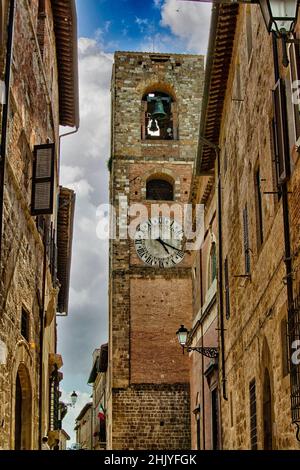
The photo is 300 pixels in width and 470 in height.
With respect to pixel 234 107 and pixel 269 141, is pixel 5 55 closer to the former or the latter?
pixel 269 141

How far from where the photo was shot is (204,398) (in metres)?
22.3

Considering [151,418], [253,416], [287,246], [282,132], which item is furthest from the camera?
[151,418]

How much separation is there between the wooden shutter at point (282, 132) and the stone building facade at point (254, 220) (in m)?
0.01

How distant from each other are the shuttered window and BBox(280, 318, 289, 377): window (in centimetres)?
250

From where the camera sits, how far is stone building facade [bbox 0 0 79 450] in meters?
12.6

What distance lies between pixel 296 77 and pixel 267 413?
16.3ft

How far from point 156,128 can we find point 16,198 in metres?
23.8

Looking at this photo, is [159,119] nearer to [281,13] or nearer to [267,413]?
[267,413]

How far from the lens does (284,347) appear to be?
10.7m

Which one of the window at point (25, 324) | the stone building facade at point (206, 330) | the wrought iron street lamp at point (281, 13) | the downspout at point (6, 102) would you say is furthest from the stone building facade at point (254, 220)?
the window at point (25, 324)

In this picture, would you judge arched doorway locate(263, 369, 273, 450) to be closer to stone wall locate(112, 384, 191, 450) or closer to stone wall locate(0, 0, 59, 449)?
stone wall locate(0, 0, 59, 449)

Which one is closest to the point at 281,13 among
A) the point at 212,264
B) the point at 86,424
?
the point at 212,264

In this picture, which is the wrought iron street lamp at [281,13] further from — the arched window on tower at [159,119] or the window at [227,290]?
the arched window on tower at [159,119]
